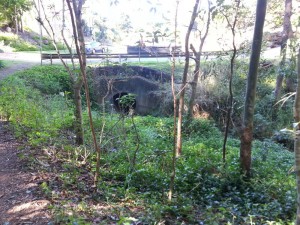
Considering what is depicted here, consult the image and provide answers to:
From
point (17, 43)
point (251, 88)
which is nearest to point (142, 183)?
point (251, 88)

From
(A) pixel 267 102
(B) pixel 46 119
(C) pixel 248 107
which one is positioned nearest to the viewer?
(C) pixel 248 107

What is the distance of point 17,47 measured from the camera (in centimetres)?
2864

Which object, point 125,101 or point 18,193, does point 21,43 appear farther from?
point 18,193

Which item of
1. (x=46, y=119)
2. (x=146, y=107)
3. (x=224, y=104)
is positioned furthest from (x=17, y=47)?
(x=46, y=119)

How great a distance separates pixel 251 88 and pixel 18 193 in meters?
4.45

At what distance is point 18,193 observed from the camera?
4.28 meters

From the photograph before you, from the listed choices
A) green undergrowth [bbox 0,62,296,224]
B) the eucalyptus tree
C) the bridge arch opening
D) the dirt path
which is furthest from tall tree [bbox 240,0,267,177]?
the eucalyptus tree

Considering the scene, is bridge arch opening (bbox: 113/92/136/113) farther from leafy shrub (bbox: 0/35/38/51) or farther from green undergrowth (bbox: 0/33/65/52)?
leafy shrub (bbox: 0/35/38/51)

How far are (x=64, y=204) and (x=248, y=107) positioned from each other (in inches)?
154

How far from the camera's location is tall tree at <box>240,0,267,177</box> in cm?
576

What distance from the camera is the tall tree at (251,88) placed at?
5758mm

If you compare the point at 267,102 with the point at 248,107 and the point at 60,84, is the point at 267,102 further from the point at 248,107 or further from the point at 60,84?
the point at 60,84

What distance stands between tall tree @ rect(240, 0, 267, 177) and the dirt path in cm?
393

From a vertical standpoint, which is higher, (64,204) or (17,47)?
(17,47)
